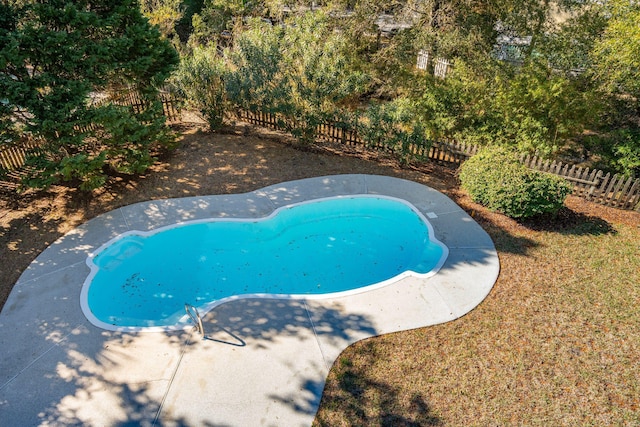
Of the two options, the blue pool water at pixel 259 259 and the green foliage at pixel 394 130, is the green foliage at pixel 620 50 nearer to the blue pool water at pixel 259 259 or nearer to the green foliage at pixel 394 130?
the green foliage at pixel 394 130

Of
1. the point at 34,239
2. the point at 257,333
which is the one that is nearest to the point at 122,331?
the point at 257,333

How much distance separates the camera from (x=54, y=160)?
11680mm

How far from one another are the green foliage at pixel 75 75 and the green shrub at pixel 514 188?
10457mm

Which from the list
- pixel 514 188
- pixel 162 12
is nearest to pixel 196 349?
pixel 514 188

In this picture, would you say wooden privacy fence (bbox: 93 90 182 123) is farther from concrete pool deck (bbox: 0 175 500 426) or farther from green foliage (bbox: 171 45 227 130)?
concrete pool deck (bbox: 0 175 500 426)

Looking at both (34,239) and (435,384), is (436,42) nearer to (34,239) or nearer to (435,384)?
(435,384)

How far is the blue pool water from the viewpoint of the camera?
898cm

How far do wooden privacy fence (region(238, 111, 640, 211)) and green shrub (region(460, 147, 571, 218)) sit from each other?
5.82 feet

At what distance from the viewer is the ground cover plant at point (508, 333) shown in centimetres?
645

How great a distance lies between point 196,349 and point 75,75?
875 centimetres

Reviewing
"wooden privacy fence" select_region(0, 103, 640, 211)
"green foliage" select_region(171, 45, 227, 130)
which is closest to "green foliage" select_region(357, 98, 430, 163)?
"wooden privacy fence" select_region(0, 103, 640, 211)

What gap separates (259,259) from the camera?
34.0 feet

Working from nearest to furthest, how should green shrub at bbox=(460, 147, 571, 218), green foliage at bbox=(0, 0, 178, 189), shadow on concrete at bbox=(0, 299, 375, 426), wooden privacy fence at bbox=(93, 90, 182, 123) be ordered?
1. shadow on concrete at bbox=(0, 299, 375, 426)
2. green foliage at bbox=(0, 0, 178, 189)
3. green shrub at bbox=(460, 147, 571, 218)
4. wooden privacy fence at bbox=(93, 90, 182, 123)

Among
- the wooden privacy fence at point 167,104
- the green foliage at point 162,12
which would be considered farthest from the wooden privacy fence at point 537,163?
the green foliage at point 162,12
